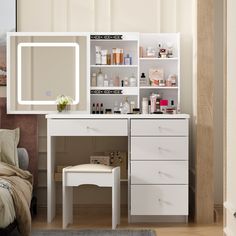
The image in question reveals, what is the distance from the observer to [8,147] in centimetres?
479

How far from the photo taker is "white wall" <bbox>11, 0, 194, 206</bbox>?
532cm

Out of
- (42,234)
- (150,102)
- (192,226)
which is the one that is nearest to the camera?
(42,234)

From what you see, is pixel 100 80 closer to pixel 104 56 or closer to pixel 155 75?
pixel 104 56

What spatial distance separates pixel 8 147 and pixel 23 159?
30 centimetres

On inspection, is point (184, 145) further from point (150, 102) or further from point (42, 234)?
point (42, 234)

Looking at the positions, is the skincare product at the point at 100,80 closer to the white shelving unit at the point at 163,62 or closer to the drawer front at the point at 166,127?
the white shelving unit at the point at 163,62

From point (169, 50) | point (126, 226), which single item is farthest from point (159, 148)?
point (169, 50)

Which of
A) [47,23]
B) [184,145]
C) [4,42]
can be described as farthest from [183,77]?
[4,42]

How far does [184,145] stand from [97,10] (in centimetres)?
159

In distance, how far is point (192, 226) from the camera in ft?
15.3

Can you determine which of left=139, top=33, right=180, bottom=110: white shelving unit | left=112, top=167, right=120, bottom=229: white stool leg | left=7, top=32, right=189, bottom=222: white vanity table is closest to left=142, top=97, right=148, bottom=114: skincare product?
left=7, top=32, right=189, bottom=222: white vanity table

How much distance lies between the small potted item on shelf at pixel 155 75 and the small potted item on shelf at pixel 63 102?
30.5 inches

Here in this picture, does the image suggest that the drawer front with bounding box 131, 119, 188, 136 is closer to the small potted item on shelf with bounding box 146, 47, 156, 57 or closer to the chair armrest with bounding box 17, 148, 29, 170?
the small potted item on shelf with bounding box 146, 47, 156, 57

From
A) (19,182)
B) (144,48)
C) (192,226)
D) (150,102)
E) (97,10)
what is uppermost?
(97,10)
